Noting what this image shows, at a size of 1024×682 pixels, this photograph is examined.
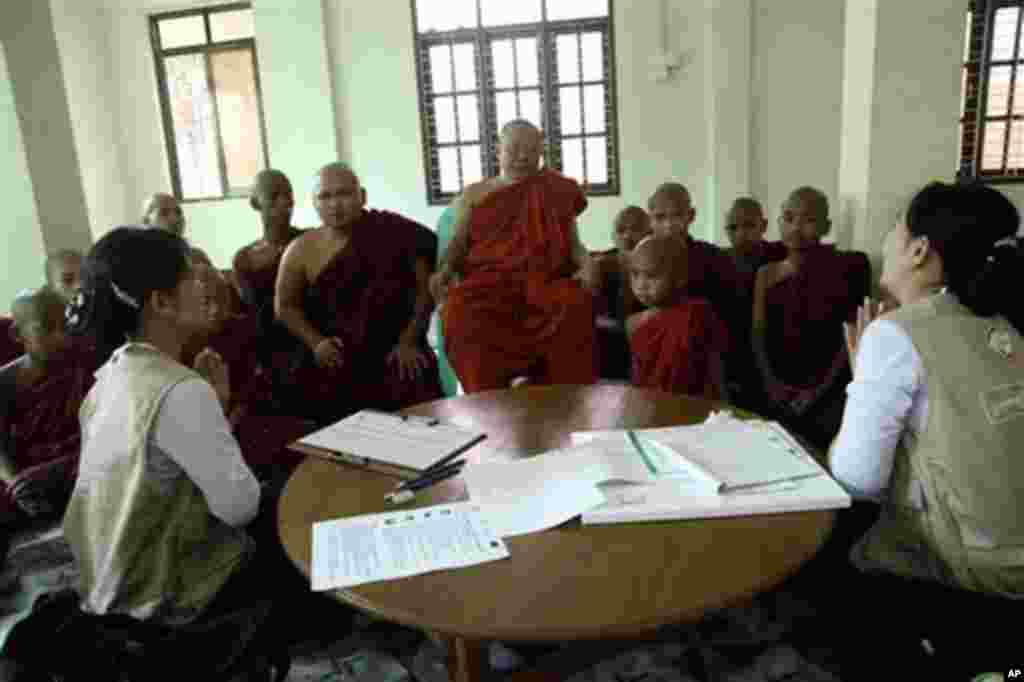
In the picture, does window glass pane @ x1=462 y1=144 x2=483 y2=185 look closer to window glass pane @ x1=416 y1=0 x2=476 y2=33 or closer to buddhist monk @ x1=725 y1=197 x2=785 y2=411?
window glass pane @ x1=416 y1=0 x2=476 y2=33

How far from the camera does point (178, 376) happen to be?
1.24 metres

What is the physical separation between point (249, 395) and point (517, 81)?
419 centimetres

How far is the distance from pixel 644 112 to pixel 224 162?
377 centimetres

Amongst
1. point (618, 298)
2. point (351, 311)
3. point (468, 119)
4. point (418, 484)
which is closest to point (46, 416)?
point (351, 311)

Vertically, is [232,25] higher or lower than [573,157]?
higher

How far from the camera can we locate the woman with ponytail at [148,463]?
1.24 metres

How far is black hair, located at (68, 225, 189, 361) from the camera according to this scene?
1273 mm

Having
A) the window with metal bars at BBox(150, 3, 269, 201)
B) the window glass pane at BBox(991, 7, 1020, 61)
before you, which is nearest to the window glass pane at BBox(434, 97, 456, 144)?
the window with metal bars at BBox(150, 3, 269, 201)

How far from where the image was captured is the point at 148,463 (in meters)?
1.23

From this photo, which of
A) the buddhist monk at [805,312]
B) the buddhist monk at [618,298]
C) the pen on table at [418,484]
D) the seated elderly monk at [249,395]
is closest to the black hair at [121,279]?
the pen on table at [418,484]

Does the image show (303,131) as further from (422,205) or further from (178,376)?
(178,376)

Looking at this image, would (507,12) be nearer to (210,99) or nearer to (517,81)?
(517,81)

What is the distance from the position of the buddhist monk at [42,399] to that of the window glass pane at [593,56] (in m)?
4.51

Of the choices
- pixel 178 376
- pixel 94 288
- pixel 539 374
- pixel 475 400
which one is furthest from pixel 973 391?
pixel 539 374
